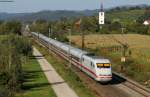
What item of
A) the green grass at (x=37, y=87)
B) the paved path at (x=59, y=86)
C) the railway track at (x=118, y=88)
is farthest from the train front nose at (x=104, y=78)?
the green grass at (x=37, y=87)

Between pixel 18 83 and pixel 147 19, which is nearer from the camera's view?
pixel 18 83

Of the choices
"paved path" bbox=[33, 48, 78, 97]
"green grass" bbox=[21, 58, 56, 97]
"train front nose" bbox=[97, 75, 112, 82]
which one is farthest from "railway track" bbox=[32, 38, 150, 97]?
"green grass" bbox=[21, 58, 56, 97]

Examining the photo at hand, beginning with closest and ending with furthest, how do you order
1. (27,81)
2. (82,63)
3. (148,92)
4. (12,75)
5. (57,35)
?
(12,75) → (148,92) → (27,81) → (82,63) → (57,35)

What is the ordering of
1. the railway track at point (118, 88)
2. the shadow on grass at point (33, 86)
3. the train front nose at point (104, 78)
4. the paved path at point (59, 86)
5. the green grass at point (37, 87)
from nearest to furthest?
the green grass at point (37, 87), the paved path at point (59, 86), the shadow on grass at point (33, 86), the railway track at point (118, 88), the train front nose at point (104, 78)

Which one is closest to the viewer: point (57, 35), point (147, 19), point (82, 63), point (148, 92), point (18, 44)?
point (148, 92)

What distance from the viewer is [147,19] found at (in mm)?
199000

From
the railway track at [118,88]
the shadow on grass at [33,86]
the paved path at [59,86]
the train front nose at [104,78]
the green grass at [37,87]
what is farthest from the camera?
the train front nose at [104,78]

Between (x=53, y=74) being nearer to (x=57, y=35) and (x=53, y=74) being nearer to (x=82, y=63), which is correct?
(x=82, y=63)

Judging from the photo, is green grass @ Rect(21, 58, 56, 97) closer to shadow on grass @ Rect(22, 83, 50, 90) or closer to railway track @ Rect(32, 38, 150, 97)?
shadow on grass @ Rect(22, 83, 50, 90)

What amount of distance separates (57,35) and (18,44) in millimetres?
58683

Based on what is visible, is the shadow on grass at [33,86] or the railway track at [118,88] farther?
the railway track at [118,88]

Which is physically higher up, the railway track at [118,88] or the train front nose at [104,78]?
the train front nose at [104,78]

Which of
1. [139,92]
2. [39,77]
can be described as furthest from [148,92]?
[39,77]

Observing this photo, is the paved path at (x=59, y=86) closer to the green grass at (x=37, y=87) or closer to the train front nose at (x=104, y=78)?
the green grass at (x=37, y=87)
